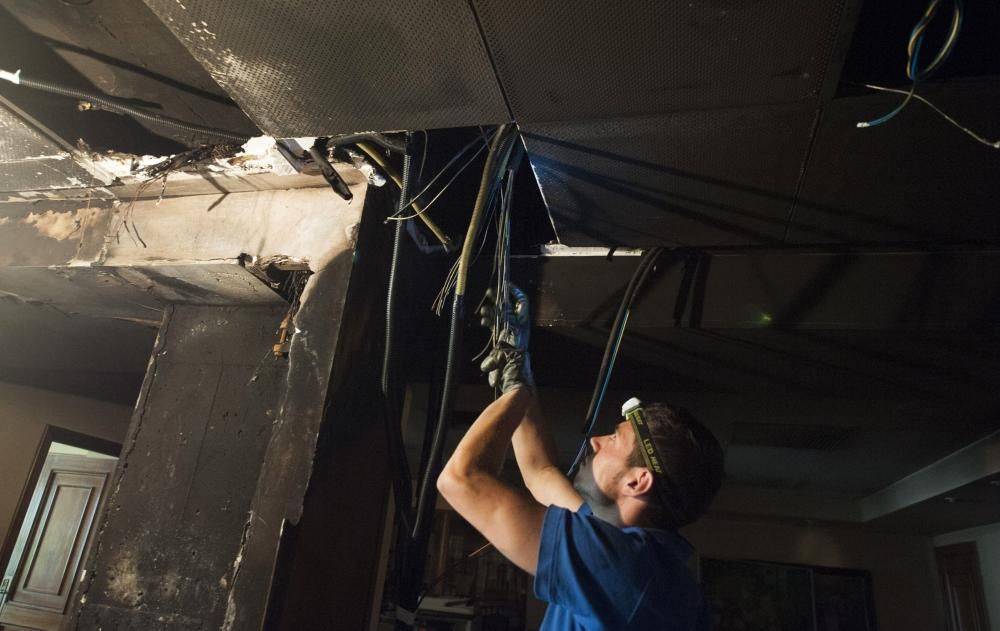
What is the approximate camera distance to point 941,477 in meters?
3.83

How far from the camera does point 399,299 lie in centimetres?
179

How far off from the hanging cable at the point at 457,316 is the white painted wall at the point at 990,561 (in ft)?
17.7

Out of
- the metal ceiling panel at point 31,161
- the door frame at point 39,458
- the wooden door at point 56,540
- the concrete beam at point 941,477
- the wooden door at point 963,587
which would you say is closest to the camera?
the metal ceiling panel at point 31,161

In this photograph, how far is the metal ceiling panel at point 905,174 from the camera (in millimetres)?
1180

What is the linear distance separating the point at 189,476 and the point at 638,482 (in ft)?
4.32

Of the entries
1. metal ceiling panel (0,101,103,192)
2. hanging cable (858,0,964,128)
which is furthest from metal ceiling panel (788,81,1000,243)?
metal ceiling panel (0,101,103,192)

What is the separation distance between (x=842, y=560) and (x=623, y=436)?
593 cm

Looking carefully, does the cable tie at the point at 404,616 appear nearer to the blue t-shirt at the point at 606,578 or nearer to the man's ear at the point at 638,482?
the blue t-shirt at the point at 606,578

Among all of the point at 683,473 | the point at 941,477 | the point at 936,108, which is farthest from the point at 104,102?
the point at 941,477

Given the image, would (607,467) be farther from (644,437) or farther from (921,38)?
(921,38)

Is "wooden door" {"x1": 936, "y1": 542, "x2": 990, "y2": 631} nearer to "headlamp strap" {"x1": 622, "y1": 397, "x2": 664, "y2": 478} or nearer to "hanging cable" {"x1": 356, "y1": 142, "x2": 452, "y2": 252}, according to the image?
"headlamp strap" {"x1": 622, "y1": 397, "x2": 664, "y2": 478}

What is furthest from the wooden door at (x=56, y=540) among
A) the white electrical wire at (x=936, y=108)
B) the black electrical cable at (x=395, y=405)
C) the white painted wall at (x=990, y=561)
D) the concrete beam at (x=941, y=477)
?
the white painted wall at (x=990, y=561)

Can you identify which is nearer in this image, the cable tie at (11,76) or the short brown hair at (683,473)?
the short brown hair at (683,473)

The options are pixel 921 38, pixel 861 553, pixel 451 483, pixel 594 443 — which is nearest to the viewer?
pixel 921 38
